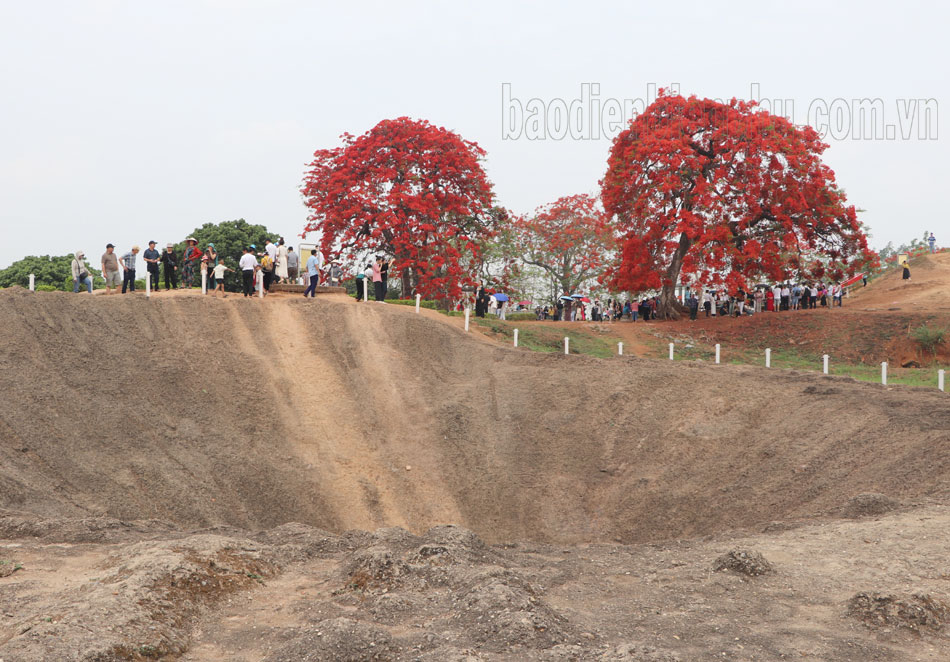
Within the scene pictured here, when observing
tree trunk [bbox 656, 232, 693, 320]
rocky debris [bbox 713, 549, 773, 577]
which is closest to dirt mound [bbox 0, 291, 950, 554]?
rocky debris [bbox 713, 549, 773, 577]

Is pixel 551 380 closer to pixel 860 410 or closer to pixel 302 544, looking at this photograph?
pixel 860 410

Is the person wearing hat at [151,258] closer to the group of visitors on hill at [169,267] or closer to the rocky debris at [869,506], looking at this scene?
the group of visitors on hill at [169,267]

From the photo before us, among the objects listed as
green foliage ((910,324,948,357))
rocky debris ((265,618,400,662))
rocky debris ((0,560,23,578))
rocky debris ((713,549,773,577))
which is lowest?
rocky debris ((713,549,773,577))

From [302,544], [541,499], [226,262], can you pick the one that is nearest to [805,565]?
[302,544]

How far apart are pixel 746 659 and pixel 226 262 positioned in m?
37.6

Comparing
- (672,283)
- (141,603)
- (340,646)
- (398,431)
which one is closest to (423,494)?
(398,431)

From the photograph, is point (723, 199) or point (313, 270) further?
point (723, 199)

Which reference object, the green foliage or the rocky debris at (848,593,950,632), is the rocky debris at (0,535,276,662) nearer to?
the rocky debris at (848,593,950,632)

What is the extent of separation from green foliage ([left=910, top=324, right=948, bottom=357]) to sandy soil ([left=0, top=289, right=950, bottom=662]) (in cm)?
809

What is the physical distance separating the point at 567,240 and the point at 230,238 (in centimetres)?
1859

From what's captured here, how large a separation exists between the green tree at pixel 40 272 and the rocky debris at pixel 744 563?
111 feet

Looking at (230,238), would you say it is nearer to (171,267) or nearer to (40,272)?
(40,272)

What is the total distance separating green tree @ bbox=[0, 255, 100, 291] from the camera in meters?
33.3

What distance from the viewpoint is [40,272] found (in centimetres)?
3353
